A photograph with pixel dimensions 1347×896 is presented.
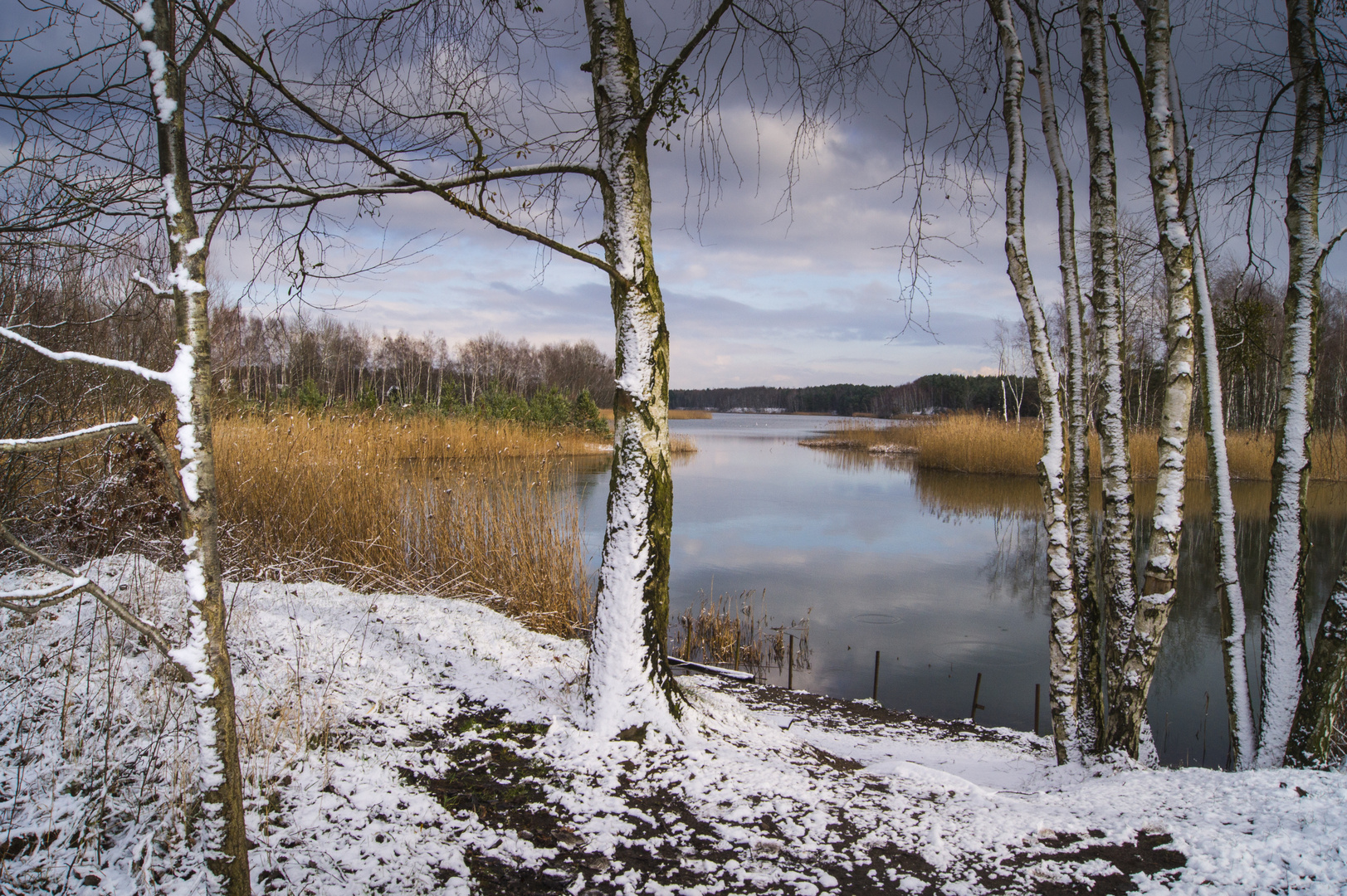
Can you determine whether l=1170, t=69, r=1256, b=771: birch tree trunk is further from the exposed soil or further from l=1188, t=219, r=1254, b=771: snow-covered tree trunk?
the exposed soil

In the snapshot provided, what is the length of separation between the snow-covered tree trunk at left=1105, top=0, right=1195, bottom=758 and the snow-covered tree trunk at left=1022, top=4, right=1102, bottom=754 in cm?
19

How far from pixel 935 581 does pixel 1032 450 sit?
10.4 m

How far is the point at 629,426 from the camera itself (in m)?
2.62

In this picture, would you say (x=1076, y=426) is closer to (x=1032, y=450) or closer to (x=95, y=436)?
(x=95, y=436)

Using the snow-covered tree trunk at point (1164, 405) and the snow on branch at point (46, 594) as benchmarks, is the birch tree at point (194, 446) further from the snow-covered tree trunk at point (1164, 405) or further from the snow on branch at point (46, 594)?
the snow-covered tree trunk at point (1164, 405)

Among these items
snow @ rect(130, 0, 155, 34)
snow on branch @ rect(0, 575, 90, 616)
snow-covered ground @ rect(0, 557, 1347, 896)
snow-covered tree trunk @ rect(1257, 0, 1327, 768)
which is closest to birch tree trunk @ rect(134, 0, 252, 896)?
snow @ rect(130, 0, 155, 34)

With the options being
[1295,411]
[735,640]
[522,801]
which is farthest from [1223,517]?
[735,640]

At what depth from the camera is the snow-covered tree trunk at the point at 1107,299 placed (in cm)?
304

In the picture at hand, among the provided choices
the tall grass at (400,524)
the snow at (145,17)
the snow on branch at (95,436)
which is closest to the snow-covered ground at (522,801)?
the snow on branch at (95,436)

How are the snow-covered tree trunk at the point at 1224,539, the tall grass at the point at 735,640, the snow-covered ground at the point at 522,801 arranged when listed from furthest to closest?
the tall grass at the point at 735,640, the snow-covered tree trunk at the point at 1224,539, the snow-covered ground at the point at 522,801

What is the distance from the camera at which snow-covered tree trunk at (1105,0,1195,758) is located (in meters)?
2.88

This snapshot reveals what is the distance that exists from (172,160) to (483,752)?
2065mm

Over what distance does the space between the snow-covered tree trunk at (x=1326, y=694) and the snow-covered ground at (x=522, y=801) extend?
0.52m

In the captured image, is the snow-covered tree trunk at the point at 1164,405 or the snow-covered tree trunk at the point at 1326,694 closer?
the snow-covered tree trunk at the point at 1326,694
